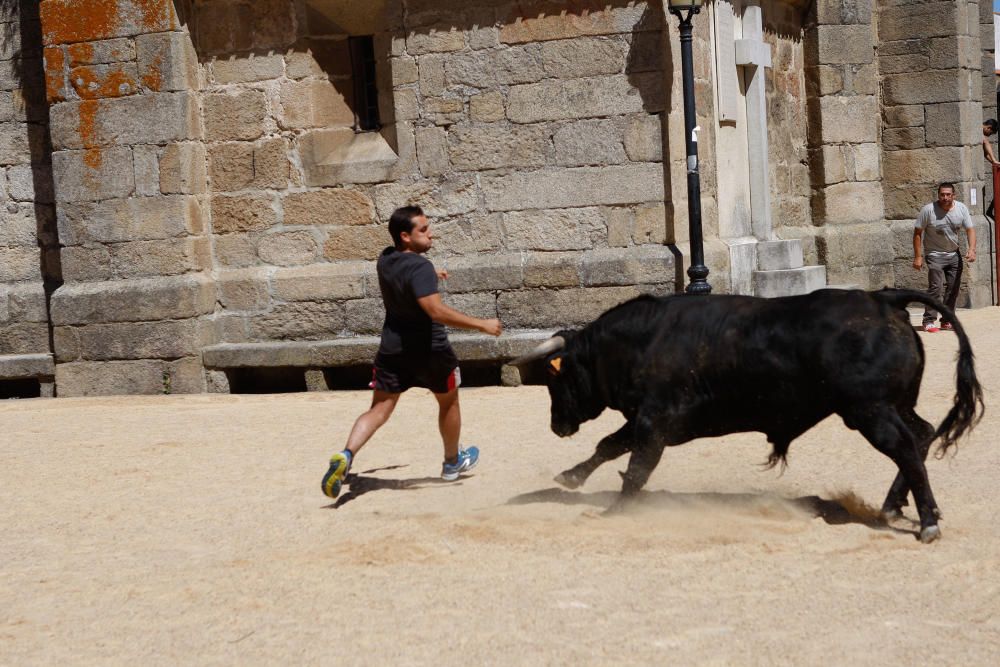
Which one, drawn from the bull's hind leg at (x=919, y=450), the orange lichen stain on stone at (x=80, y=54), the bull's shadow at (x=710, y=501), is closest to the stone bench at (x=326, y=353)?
the orange lichen stain on stone at (x=80, y=54)

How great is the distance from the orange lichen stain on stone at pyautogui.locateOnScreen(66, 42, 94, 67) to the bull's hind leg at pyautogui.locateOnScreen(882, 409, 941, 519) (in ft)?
25.6

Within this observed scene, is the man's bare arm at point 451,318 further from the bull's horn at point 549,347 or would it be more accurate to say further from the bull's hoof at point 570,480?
the bull's hoof at point 570,480

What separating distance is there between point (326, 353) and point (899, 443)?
6.16m

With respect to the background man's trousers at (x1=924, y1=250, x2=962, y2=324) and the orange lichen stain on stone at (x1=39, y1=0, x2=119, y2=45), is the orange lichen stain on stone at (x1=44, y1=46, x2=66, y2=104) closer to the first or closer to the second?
the orange lichen stain on stone at (x1=39, y1=0, x2=119, y2=45)

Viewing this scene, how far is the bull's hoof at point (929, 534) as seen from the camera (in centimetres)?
529

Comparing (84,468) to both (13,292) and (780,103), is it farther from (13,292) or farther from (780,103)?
(780,103)

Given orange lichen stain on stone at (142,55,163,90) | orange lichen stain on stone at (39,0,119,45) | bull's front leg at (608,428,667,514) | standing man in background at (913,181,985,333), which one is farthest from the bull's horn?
standing man in background at (913,181,985,333)

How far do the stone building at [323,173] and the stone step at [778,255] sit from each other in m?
0.03

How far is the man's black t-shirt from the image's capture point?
21.3ft

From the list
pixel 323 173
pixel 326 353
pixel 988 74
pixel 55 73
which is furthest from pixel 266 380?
pixel 988 74

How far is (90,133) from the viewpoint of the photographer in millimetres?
11062

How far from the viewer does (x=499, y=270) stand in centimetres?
1057

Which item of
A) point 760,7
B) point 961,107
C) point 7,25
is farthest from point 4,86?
point 961,107

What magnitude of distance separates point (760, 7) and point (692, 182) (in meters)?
3.41
